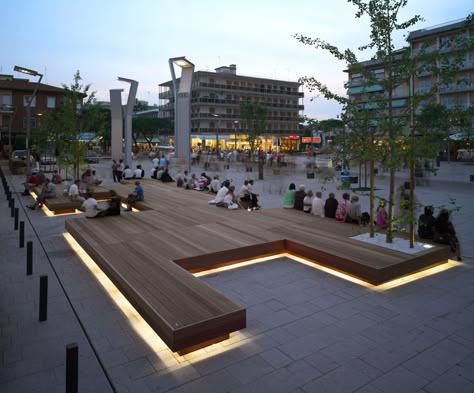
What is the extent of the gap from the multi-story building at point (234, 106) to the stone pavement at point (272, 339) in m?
64.9

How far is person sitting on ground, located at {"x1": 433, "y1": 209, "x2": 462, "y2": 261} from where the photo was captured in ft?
27.8

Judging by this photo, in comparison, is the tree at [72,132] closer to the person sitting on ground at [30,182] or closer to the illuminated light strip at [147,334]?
the person sitting on ground at [30,182]

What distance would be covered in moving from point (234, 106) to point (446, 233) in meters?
74.2

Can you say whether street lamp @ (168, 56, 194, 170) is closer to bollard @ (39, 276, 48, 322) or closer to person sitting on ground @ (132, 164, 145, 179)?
person sitting on ground @ (132, 164, 145, 179)

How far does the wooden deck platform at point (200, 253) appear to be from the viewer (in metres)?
5.17

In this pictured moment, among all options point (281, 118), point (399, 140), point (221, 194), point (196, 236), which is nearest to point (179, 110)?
point (221, 194)

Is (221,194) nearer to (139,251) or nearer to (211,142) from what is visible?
(139,251)

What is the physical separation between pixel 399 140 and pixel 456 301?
10.6ft

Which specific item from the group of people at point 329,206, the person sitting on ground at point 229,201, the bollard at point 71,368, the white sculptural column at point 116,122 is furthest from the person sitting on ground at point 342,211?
the white sculptural column at point 116,122

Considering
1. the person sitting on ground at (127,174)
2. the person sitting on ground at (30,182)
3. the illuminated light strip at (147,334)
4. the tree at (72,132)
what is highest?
the tree at (72,132)

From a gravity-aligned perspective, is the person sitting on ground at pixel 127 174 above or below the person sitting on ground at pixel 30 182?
above

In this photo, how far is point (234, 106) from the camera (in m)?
80.1

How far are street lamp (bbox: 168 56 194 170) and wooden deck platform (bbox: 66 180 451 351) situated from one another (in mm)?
15080

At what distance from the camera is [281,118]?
84812 mm
